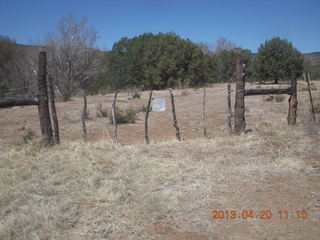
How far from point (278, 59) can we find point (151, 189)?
87.0 ft

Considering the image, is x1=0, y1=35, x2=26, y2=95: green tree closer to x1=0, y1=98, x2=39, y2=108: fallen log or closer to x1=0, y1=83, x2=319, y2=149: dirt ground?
x1=0, y1=83, x2=319, y2=149: dirt ground

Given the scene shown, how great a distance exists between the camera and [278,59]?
26.9 metres

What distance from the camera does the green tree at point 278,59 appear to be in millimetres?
26625

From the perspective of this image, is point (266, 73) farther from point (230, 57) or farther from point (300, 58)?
point (230, 57)

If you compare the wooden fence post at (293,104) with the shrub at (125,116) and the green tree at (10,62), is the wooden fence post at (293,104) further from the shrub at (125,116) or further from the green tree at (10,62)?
the green tree at (10,62)

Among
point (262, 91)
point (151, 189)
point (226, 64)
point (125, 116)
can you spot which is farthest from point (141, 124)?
point (226, 64)

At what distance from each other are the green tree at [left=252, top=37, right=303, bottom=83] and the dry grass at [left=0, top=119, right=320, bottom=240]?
22.7m

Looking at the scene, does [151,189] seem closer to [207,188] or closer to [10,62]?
[207,188]

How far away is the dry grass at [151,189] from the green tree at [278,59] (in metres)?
22.7

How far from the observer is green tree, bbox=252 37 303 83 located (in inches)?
1048

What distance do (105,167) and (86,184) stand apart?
74 centimetres

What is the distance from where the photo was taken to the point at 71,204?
355 cm

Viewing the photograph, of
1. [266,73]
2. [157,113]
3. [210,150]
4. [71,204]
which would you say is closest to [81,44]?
[157,113]
